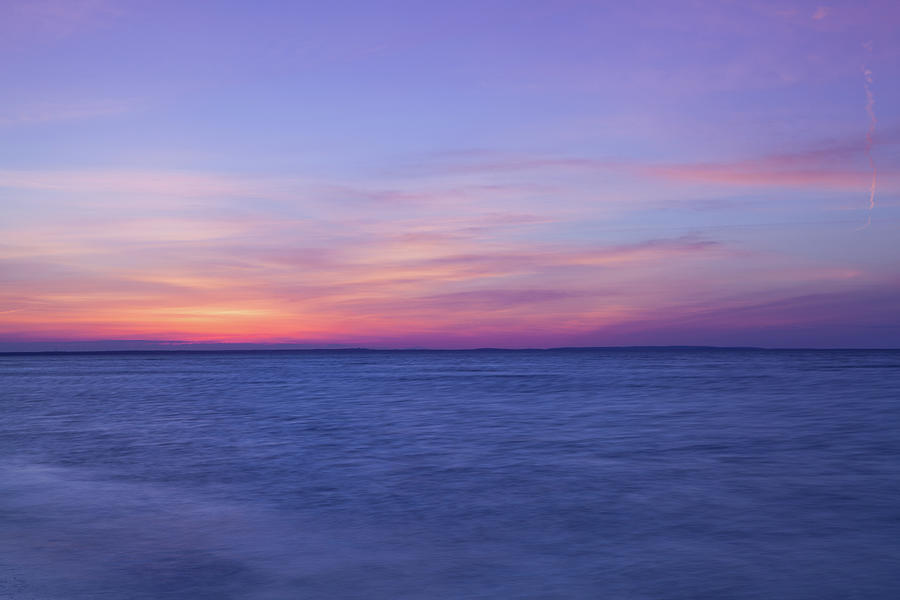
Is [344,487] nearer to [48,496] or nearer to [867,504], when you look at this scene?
[48,496]

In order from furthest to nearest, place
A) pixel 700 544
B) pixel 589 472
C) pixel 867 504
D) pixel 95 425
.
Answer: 1. pixel 95 425
2. pixel 589 472
3. pixel 867 504
4. pixel 700 544

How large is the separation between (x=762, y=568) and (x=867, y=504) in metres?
3.25

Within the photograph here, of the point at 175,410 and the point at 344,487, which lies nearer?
the point at 344,487

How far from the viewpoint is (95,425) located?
57.5 feet

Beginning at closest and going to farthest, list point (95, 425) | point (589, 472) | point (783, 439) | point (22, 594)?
point (22, 594)
point (589, 472)
point (783, 439)
point (95, 425)

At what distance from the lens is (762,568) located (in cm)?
599

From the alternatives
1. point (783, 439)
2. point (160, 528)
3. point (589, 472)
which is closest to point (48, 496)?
point (160, 528)

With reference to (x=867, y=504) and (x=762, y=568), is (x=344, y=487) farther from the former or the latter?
(x=867, y=504)

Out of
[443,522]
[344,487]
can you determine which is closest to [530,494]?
[443,522]

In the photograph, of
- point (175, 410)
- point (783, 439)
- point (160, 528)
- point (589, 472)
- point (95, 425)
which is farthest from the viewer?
point (175, 410)

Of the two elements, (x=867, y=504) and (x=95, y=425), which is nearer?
(x=867, y=504)

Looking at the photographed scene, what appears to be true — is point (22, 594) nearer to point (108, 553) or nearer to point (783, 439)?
point (108, 553)

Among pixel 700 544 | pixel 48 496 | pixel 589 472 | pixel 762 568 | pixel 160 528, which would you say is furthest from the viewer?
pixel 589 472

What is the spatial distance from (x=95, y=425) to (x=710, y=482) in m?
14.9
